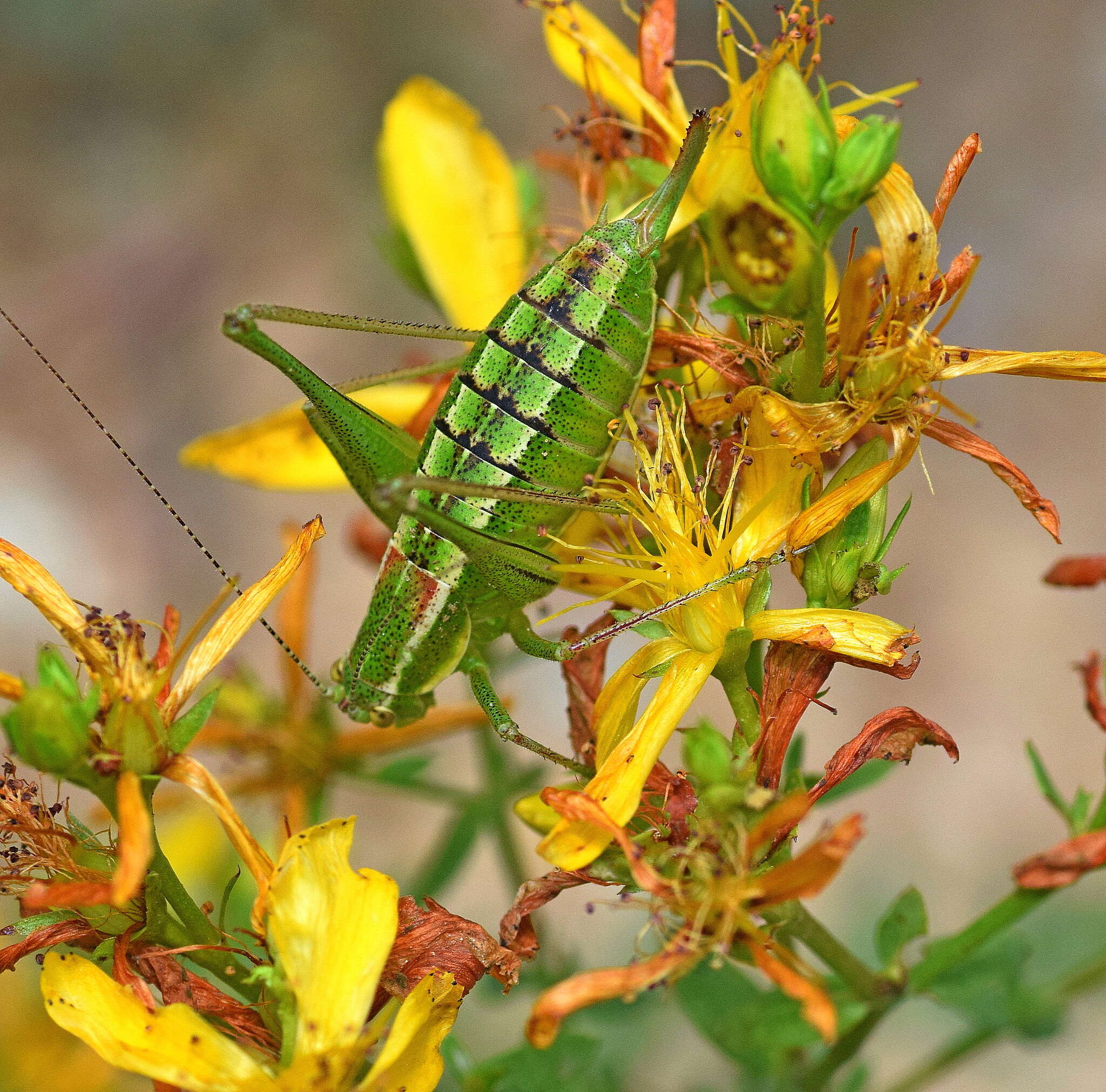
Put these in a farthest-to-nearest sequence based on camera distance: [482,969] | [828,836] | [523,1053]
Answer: [523,1053]
[482,969]
[828,836]

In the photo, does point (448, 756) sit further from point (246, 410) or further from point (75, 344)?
point (75, 344)

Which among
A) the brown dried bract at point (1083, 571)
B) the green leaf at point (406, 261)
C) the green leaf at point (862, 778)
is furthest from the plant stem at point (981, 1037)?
the green leaf at point (406, 261)

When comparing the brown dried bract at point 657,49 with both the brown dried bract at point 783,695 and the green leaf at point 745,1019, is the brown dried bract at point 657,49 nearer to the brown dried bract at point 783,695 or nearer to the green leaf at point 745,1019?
the brown dried bract at point 783,695

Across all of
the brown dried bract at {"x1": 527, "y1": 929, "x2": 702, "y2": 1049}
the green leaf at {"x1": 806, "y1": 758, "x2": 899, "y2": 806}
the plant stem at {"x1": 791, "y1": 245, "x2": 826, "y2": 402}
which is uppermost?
the plant stem at {"x1": 791, "y1": 245, "x2": 826, "y2": 402}

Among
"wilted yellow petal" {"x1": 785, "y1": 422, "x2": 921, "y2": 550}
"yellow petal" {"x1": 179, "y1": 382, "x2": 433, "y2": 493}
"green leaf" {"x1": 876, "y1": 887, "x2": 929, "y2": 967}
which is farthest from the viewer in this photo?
"yellow petal" {"x1": 179, "y1": 382, "x2": 433, "y2": 493}

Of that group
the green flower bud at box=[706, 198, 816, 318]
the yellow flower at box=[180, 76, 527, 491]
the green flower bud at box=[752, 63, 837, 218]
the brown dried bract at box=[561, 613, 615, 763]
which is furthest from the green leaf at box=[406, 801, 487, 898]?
the green flower bud at box=[752, 63, 837, 218]

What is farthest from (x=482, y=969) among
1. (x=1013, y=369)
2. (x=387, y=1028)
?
(x=1013, y=369)

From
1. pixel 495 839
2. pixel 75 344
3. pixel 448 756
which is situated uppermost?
pixel 75 344

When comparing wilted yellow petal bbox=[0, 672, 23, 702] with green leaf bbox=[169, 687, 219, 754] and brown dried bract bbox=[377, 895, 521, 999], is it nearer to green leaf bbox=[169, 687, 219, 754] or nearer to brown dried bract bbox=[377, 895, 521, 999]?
green leaf bbox=[169, 687, 219, 754]
